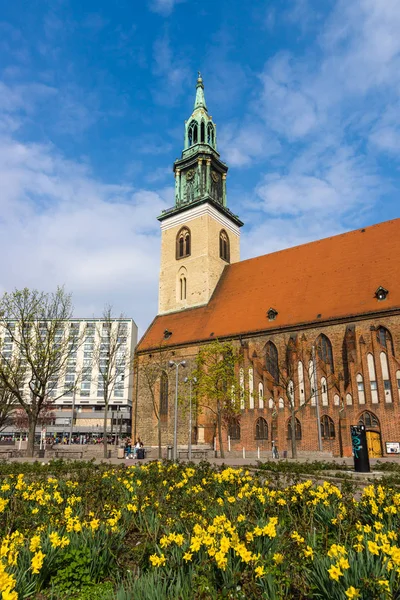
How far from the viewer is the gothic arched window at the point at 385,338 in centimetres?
2702

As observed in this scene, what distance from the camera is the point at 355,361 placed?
27.6 m

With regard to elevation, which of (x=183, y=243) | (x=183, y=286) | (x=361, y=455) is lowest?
(x=361, y=455)

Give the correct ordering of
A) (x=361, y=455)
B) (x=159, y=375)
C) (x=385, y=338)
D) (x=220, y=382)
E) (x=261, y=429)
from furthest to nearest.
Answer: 1. (x=159, y=375)
2. (x=220, y=382)
3. (x=261, y=429)
4. (x=385, y=338)
5. (x=361, y=455)

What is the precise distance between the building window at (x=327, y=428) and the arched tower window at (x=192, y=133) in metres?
32.9

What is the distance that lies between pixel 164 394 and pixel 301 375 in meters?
13.8

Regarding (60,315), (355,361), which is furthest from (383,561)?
(60,315)

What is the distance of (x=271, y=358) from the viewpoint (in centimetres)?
3247

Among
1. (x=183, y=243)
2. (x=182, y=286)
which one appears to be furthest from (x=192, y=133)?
(x=182, y=286)

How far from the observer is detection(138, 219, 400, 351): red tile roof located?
2984 cm

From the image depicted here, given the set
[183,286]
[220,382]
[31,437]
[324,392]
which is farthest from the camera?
[183,286]

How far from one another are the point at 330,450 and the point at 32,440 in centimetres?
1877

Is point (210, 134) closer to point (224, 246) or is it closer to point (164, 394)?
point (224, 246)

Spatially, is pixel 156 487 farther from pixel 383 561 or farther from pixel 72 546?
pixel 383 561

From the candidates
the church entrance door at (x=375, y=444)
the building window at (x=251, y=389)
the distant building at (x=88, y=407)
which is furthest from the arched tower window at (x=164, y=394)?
the distant building at (x=88, y=407)
